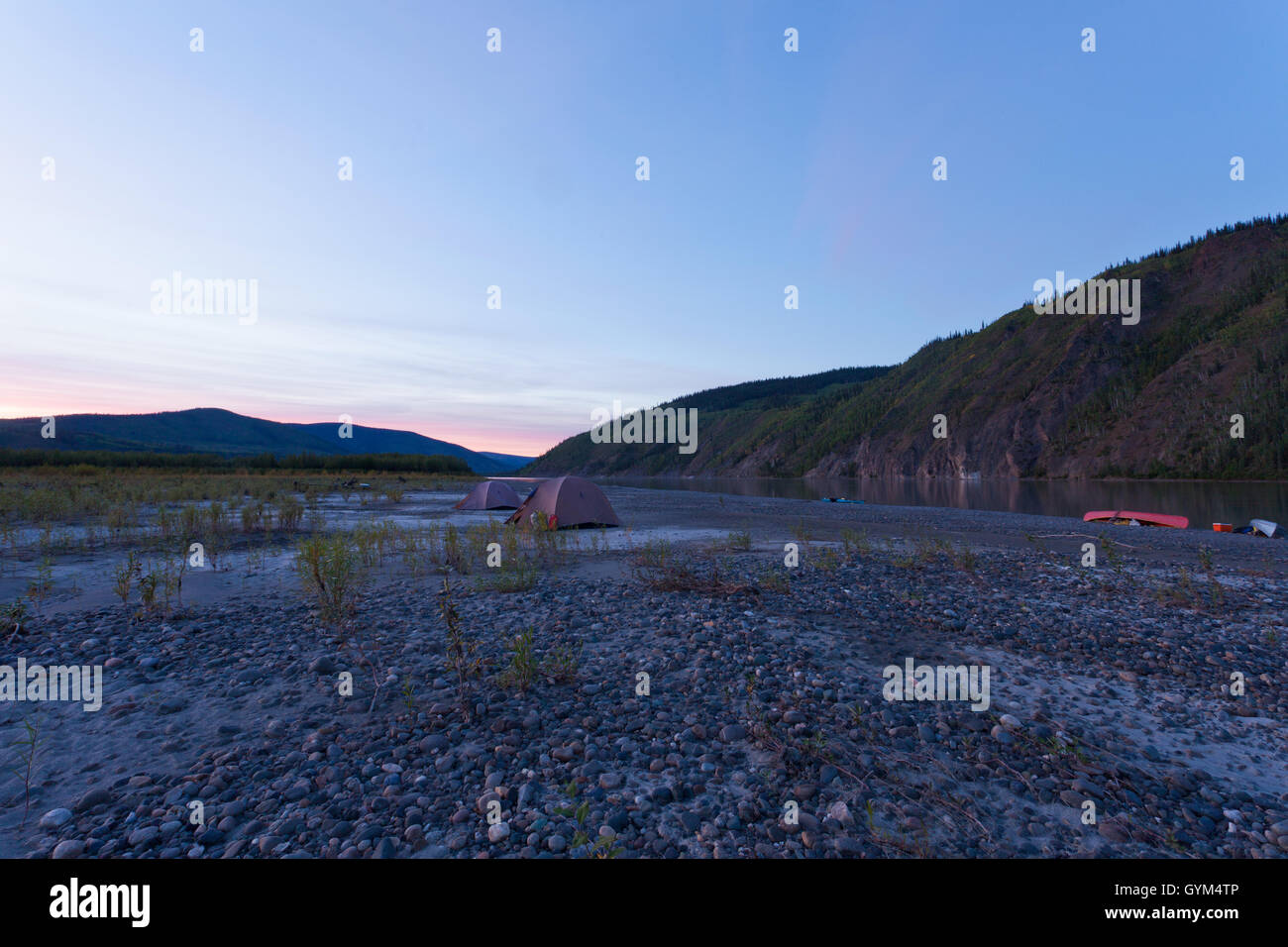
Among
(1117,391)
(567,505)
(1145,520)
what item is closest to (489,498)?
(567,505)

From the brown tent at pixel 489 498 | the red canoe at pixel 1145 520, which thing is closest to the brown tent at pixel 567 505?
the brown tent at pixel 489 498

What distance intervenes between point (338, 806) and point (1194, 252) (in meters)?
114

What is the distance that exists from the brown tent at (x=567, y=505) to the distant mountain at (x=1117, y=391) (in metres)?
59.9

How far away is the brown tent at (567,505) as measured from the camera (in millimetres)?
16766

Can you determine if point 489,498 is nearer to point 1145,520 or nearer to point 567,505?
point 567,505

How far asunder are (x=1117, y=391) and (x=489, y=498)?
7373cm

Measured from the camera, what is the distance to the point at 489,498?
79.4ft

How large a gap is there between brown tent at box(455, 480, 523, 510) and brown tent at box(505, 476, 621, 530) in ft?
23.6

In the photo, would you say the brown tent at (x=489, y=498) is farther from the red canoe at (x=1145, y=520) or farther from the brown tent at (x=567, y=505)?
the red canoe at (x=1145, y=520)

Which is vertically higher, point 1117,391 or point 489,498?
point 1117,391

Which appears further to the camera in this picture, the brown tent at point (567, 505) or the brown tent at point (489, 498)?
the brown tent at point (489, 498)

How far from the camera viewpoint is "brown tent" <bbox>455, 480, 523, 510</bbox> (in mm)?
24109

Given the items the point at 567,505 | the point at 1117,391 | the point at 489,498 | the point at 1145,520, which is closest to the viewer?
the point at 567,505
